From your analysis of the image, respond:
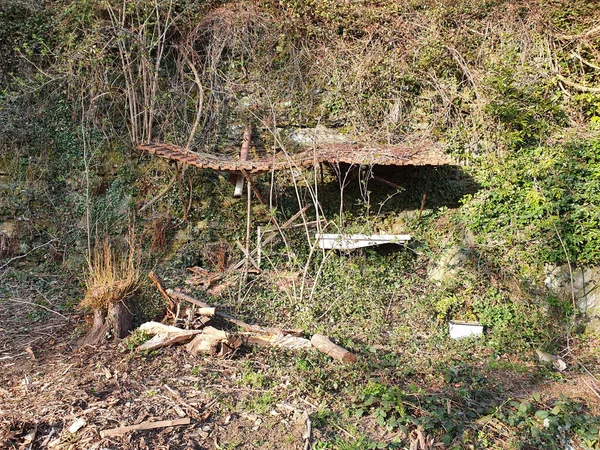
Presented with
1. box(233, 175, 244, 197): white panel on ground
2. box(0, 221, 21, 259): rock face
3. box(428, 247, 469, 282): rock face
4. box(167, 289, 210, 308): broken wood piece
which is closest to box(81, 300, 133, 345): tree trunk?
box(167, 289, 210, 308): broken wood piece

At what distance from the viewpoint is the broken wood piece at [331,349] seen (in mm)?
4500

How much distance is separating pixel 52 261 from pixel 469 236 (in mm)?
6239

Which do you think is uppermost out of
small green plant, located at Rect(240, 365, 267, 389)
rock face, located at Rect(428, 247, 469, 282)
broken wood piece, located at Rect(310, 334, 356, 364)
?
rock face, located at Rect(428, 247, 469, 282)

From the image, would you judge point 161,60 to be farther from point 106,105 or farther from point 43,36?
point 43,36

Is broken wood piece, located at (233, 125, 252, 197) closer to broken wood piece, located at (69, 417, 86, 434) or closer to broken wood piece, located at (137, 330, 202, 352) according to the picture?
broken wood piece, located at (137, 330, 202, 352)

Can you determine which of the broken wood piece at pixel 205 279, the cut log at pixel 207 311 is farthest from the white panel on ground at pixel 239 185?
the cut log at pixel 207 311

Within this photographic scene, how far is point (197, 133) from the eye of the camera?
26.4ft

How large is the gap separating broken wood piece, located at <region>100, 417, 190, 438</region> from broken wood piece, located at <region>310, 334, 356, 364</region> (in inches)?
62.0

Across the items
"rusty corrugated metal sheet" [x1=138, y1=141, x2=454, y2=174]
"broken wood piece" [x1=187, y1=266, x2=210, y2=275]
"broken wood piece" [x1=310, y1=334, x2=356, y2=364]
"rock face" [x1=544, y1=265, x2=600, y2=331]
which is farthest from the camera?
"broken wood piece" [x1=187, y1=266, x2=210, y2=275]

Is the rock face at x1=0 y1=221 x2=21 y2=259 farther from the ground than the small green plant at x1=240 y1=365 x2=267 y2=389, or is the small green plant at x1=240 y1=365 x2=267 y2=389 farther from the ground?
the rock face at x1=0 y1=221 x2=21 y2=259

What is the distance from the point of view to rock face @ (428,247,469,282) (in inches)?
246

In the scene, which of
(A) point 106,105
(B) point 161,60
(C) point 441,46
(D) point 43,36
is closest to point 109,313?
(A) point 106,105

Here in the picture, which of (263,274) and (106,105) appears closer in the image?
(263,274)

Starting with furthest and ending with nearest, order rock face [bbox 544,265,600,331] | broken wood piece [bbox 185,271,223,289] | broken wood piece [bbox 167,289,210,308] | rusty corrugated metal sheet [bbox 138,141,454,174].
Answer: broken wood piece [bbox 185,271,223,289] → rusty corrugated metal sheet [bbox 138,141,454,174] → rock face [bbox 544,265,600,331] → broken wood piece [bbox 167,289,210,308]
